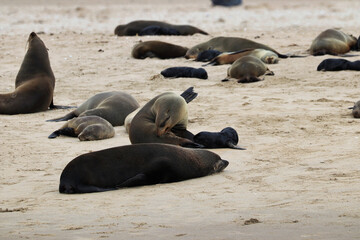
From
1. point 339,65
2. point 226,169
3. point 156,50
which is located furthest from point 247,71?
point 226,169

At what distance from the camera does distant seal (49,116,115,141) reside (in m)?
8.20

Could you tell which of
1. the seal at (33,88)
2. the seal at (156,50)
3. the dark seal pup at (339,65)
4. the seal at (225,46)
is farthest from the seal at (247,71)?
the seal at (33,88)

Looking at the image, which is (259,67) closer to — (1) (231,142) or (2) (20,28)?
(1) (231,142)

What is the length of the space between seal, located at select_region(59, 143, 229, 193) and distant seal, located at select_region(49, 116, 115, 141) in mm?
2235

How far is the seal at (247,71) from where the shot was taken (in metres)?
12.3

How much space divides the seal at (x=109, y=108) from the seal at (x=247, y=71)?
3.23 metres

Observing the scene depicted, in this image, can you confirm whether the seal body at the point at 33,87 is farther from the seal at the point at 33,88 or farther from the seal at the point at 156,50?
the seal at the point at 156,50

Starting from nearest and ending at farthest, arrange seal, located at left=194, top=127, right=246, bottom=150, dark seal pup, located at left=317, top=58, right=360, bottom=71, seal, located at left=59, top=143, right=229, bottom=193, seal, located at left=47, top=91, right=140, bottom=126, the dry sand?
the dry sand → seal, located at left=59, top=143, right=229, bottom=193 → seal, located at left=194, top=127, right=246, bottom=150 → seal, located at left=47, top=91, right=140, bottom=126 → dark seal pup, located at left=317, top=58, right=360, bottom=71

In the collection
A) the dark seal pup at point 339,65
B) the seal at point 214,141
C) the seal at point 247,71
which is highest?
the seal at point 214,141

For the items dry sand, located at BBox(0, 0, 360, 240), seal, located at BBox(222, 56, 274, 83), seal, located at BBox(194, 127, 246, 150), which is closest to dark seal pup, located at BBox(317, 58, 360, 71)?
dry sand, located at BBox(0, 0, 360, 240)

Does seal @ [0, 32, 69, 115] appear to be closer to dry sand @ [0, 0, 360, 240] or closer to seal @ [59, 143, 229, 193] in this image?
dry sand @ [0, 0, 360, 240]

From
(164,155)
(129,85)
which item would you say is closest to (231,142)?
(164,155)

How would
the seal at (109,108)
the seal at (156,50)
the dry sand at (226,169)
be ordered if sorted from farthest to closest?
the seal at (156,50) < the seal at (109,108) < the dry sand at (226,169)

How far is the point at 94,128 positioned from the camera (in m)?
8.22
